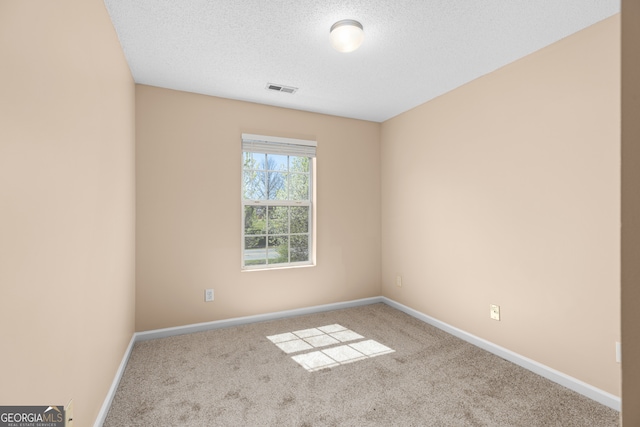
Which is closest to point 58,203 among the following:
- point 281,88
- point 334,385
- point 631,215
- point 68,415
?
point 68,415

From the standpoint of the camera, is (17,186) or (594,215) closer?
(17,186)

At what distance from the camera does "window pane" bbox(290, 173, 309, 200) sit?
3828 millimetres

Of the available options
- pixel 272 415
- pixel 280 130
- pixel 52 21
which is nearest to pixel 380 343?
pixel 272 415

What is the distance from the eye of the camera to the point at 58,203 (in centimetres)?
126

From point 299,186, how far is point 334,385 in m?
2.26

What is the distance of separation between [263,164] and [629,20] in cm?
338

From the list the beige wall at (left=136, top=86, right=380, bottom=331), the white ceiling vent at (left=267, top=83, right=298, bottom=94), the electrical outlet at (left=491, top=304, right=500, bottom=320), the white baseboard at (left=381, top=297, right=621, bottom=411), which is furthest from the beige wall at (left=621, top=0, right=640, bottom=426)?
the beige wall at (left=136, top=86, right=380, bottom=331)

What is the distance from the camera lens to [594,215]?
2.09 meters

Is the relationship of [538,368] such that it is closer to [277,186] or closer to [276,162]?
[277,186]

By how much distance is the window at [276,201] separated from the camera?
357 centimetres

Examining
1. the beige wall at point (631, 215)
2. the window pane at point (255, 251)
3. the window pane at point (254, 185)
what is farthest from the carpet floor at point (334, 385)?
the beige wall at point (631, 215)

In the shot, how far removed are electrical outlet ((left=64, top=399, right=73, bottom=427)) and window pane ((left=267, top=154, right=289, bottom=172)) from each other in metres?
2.74

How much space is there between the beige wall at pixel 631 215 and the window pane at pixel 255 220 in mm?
3333

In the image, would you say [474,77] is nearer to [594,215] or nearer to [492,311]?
[594,215]
